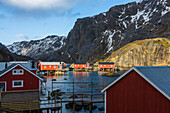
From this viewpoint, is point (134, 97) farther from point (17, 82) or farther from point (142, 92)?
point (17, 82)

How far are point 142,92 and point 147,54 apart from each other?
126 m

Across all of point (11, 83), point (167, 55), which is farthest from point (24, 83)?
point (167, 55)

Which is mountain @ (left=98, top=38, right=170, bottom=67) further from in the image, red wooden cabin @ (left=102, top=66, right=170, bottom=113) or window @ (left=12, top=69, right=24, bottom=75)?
red wooden cabin @ (left=102, top=66, right=170, bottom=113)

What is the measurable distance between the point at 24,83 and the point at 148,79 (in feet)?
83.4

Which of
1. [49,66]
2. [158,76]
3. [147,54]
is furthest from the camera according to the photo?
[147,54]

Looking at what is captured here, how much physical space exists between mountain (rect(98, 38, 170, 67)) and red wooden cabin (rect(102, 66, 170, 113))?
11590 centimetres

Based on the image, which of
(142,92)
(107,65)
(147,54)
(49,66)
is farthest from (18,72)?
(147,54)

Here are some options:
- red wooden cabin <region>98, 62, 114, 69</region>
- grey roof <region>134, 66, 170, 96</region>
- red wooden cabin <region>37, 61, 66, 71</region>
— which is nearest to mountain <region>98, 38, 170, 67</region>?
red wooden cabin <region>98, 62, 114, 69</region>

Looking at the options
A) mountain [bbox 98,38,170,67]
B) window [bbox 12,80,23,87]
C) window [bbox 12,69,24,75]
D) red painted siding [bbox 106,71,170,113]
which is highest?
mountain [bbox 98,38,170,67]

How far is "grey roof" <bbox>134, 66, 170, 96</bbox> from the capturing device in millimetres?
11102

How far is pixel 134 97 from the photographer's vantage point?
1280 cm

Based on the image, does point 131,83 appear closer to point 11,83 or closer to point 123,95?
point 123,95

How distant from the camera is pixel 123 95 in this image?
1388cm

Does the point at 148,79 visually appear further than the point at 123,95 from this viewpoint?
No
